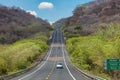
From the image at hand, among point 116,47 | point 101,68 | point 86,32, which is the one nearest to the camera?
point 116,47

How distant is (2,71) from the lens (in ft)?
181

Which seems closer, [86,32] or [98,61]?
[98,61]

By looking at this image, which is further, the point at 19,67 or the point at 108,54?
the point at 19,67

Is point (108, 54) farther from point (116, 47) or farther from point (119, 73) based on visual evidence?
point (119, 73)

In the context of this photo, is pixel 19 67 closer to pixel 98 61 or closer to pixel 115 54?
pixel 98 61

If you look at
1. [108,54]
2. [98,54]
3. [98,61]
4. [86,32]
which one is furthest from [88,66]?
[86,32]

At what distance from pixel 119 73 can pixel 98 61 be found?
13.5m

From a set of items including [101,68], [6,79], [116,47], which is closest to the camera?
[6,79]

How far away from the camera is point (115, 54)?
5019cm

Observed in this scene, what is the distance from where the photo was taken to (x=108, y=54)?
53.5 metres

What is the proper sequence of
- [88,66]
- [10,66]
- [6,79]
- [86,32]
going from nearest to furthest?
[6,79]
[10,66]
[88,66]
[86,32]

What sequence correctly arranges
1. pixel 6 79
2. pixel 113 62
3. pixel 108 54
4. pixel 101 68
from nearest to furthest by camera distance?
pixel 113 62
pixel 6 79
pixel 108 54
pixel 101 68

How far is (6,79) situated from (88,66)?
34536 millimetres

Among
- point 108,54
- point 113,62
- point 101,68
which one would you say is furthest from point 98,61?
Result: point 113,62
